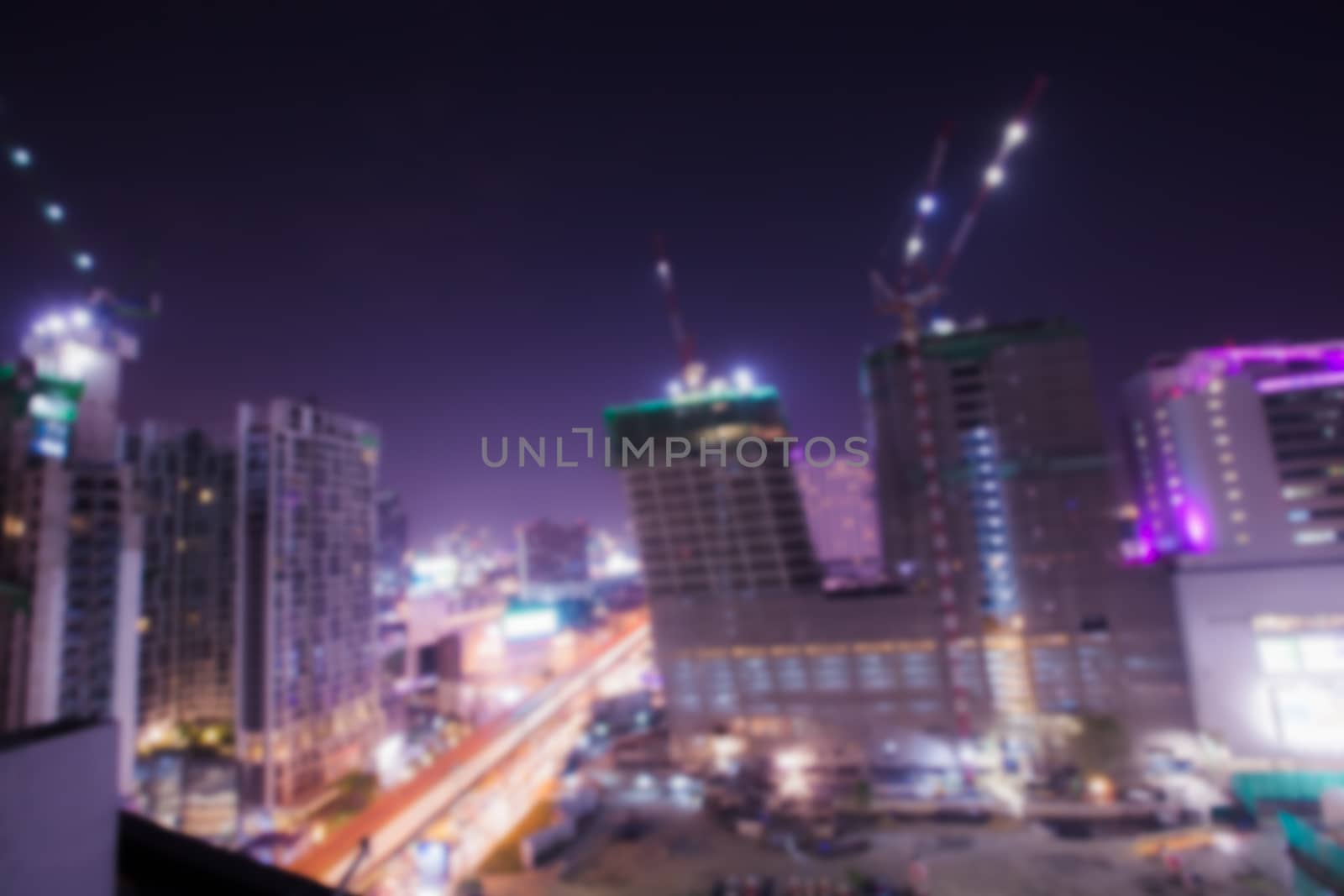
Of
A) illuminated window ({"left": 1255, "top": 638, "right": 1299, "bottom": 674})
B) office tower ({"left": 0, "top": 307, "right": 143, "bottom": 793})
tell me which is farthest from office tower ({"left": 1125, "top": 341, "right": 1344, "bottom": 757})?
office tower ({"left": 0, "top": 307, "right": 143, "bottom": 793})

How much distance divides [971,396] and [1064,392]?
4.09 m

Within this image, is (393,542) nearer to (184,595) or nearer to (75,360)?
(184,595)

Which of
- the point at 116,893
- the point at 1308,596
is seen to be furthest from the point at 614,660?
the point at 116,893

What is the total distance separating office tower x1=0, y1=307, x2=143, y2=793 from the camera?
71.4 ft

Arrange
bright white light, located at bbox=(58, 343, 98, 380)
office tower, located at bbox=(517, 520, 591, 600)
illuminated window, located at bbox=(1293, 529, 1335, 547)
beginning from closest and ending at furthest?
bright white light, located at bbox=(58, 343, 98, 380) < illuminated window, located at bbox=(1293, 529, 1335, 547) < office tower, located at bbox=(517, 520, 591, 600)

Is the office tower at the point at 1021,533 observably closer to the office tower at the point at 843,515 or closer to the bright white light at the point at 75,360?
the bright white light at the point at 75,360

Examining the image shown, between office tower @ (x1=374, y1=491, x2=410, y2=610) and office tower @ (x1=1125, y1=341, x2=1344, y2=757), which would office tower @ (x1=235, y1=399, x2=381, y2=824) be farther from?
office tower @ (x1=1125, y1=341, x2=1344, y2=757)

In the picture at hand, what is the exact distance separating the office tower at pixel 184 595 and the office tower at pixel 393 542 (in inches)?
1217

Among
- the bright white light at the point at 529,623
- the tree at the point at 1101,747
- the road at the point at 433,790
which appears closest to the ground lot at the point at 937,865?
the tree at the point at 1101,747

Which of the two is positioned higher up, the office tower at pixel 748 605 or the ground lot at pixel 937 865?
the office tower at pixel 748 605

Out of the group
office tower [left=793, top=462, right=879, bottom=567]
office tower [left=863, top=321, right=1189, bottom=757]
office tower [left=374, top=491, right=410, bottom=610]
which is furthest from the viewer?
office tower [left=793, top=462, right=879, bottom=567]

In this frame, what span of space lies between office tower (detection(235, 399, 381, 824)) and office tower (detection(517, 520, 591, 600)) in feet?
143

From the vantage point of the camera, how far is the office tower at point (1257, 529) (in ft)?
85.8

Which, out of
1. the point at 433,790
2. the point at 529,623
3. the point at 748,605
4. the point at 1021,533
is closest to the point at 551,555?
the point at 529,623
